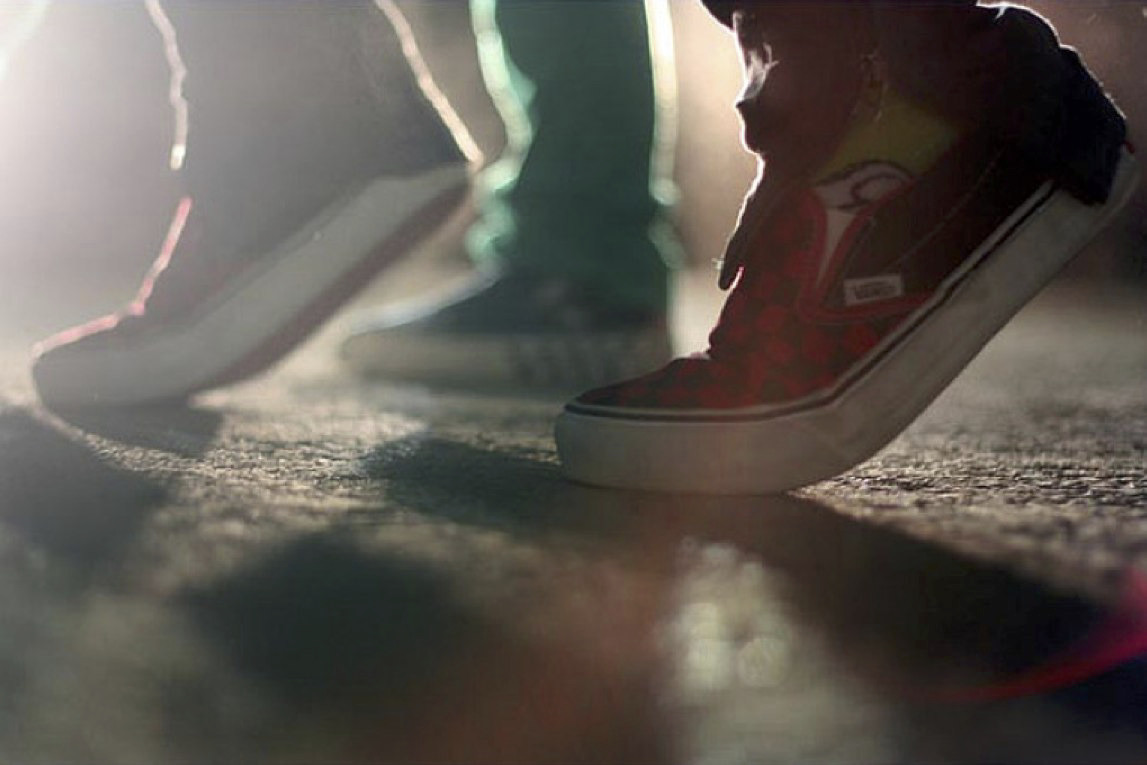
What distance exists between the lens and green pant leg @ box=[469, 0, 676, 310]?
1.61 metres

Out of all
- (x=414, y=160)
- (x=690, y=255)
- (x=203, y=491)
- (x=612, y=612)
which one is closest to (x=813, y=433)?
(x=612, y=612)

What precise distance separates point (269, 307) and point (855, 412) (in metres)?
0.63

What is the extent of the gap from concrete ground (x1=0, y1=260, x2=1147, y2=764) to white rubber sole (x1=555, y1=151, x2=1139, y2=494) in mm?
30

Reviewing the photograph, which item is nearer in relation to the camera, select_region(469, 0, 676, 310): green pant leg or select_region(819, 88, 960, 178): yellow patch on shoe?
select_region(819, 88, 960, 178): yellow patch on shoe

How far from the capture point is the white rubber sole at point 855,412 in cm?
97

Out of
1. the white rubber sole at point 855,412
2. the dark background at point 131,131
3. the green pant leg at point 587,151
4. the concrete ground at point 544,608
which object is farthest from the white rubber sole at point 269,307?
the dark background at point 131,131

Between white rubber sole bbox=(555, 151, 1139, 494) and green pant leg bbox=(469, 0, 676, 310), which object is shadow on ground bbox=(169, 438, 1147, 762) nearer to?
white rubber sole bbox=(555, 151, 1139, 494)

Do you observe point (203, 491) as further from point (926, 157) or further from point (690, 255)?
point (690, 255)

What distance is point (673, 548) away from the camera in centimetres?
87

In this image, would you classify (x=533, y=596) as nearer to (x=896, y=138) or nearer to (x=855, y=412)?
(x=855, y=412)

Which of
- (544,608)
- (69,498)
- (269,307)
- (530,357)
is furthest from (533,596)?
(530,357)

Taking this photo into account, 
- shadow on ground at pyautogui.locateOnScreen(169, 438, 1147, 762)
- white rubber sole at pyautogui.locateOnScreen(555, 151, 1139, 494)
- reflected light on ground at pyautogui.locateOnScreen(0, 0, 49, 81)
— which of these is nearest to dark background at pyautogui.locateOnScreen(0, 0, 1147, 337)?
reflected light on ground at pyautogui.locateOnScreen(0, 0, 49, 81)

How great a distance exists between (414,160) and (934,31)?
0.57m

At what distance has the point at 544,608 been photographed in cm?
75
